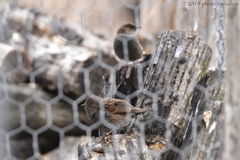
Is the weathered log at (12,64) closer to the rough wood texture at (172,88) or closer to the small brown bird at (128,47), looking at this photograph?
the small brown bird at (128,47)

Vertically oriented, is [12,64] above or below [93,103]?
above

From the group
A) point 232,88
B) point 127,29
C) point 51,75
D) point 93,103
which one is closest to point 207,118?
point 232,88

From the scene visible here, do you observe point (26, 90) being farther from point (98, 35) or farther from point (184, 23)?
point (184, 23)

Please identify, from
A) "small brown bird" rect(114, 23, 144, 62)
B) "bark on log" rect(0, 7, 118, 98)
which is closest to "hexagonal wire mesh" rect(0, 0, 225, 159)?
"bark on log" rect(0, 7, 118, 98)

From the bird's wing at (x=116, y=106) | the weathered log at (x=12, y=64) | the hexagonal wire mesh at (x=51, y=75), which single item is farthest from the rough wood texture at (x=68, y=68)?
the bird's wing at (x=116, y=106)

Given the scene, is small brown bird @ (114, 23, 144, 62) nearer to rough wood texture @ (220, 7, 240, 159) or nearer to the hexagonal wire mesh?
the hexagonal wire mesh

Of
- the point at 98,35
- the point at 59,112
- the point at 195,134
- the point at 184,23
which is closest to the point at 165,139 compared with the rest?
the point at 195,134

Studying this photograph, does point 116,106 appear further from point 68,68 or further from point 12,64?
point 12,64
